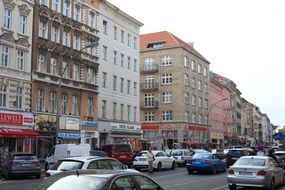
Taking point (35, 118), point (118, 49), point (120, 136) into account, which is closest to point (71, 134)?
point (35, 118)

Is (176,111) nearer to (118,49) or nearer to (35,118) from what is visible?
(118,49)

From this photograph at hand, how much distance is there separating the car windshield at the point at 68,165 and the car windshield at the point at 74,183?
7.85 m

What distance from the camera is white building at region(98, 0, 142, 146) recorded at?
54250 mm

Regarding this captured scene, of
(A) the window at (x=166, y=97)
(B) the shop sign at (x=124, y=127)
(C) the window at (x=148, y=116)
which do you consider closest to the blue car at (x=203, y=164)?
(B) the shop sign at (x=124, y=127)

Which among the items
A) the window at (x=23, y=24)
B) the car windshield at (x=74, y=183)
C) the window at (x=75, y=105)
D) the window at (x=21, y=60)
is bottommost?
the car windshield at (x=74, y=183)

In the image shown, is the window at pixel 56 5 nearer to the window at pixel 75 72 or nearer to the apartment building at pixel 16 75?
→ the apartment building at pixel 16 75

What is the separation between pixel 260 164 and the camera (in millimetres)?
19062

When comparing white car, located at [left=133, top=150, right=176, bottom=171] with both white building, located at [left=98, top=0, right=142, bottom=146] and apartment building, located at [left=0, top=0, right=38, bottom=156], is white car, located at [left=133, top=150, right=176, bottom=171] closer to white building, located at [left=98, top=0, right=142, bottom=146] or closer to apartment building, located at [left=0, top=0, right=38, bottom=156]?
apartment building, located at [left=0, top=0, right=38, bottom=156]

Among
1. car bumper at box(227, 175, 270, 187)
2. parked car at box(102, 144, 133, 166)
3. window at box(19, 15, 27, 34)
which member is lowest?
car bumper at box(227, 175, 270, 187)

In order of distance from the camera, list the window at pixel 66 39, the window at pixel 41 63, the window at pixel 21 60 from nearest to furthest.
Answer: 1. the window at pixel 21 60
2. the window at pixel 41 63
3. the window at pixel 66 39

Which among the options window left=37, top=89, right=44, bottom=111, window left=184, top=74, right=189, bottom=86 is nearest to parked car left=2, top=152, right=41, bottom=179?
window left=37, top=89, right=44, bottom=111

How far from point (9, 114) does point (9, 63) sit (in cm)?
431

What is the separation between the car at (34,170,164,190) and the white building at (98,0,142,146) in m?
44.6

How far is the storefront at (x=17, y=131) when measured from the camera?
122 ft
